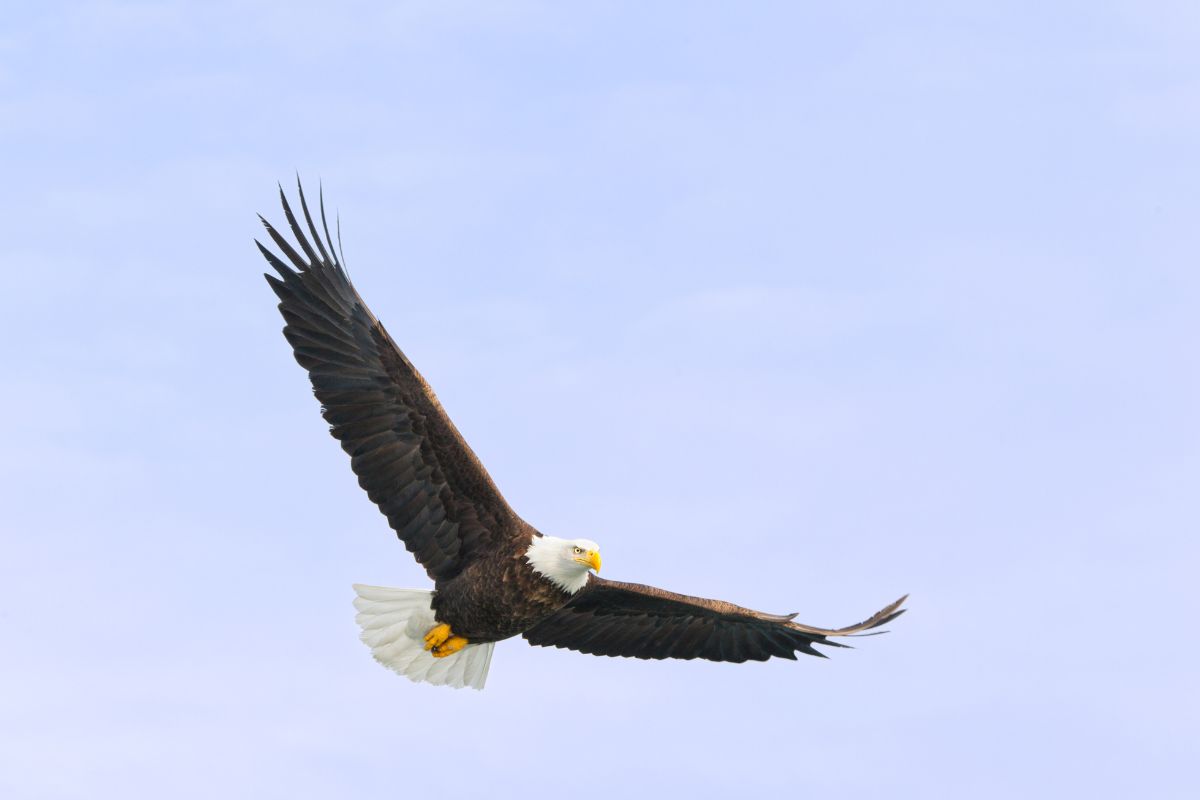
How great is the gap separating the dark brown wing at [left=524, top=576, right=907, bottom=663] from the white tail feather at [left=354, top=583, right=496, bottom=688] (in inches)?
18.3

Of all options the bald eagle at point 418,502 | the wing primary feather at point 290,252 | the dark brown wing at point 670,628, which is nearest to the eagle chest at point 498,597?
the bald eagle at point 418,502

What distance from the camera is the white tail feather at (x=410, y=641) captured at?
13656 mm

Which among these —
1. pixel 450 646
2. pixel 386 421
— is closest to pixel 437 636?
pixel 450 646

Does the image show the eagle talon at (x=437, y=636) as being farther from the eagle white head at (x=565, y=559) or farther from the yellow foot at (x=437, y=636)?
the eagle white head at (x=565, y=559)

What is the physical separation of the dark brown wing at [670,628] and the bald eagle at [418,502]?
4 cm

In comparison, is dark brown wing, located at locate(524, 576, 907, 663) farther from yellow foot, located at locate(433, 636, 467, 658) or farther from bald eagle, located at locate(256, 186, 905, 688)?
yellow foot, located at locate(433, 636, 467, 658)

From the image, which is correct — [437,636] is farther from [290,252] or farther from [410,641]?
[290,252]

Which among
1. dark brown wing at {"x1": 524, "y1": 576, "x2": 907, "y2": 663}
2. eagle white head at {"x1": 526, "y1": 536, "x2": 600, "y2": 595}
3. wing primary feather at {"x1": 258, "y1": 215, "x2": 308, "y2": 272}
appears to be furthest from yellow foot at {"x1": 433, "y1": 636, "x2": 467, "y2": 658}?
wing primary feather at {"x1": 258, "y1": 215, "x2": 308, "y2": 272}

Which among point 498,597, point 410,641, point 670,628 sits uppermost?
point 670,628

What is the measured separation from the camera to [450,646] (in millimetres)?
13844

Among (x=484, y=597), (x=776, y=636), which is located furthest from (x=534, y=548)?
(x=776, y=636)

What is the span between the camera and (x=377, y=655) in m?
13.9

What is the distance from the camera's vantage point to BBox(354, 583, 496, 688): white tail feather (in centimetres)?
1366

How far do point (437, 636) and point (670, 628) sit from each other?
70.7 inches
